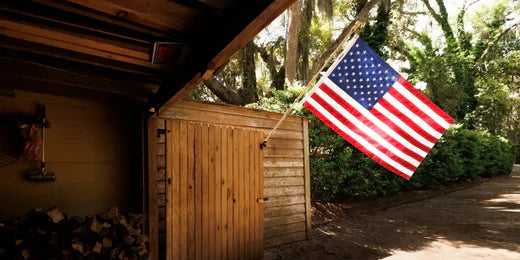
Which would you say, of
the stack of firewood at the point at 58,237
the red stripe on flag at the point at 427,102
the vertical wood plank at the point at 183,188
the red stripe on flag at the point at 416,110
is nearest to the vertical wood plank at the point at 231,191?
the vertical wood plank at the point at 183,188

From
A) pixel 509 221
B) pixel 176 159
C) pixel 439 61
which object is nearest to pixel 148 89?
pixel 176 159

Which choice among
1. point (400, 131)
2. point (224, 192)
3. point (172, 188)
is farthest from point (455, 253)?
point (172, 188)

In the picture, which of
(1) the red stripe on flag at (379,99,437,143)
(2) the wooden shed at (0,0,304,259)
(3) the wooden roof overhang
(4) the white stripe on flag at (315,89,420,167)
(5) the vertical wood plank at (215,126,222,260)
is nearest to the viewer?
(3) the wooden roof overhang

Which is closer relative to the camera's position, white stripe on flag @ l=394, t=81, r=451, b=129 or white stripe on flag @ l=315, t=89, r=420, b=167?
white stripe on flag @ l=394, t=81, r=451, b=129

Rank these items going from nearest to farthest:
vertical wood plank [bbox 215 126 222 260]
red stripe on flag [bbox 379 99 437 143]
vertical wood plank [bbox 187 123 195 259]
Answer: vertical wood plank [bbox 187 123 195 259] < vertical wood plank [bbox 215 126 222 260] < red stripe on flag [bbox 379 99 437 143]

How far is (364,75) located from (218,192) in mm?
2354

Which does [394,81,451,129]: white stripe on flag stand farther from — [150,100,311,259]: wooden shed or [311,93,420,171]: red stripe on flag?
[150,100,311,259]: wooden shed

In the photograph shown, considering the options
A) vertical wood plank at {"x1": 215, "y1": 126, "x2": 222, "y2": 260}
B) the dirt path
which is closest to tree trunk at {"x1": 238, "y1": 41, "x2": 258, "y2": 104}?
the dirt path

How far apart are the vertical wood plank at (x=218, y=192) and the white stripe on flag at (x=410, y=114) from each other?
216 cm

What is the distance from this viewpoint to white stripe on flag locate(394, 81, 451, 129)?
369cm

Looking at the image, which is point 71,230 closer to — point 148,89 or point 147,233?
point 147,233

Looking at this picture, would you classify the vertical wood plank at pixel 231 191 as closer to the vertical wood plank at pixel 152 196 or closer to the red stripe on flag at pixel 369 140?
the vertical wood plank at pixel 152 196

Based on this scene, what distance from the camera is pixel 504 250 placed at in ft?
14.6

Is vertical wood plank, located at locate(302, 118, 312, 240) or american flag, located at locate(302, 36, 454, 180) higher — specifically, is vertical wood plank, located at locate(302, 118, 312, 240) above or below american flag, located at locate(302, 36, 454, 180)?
below
